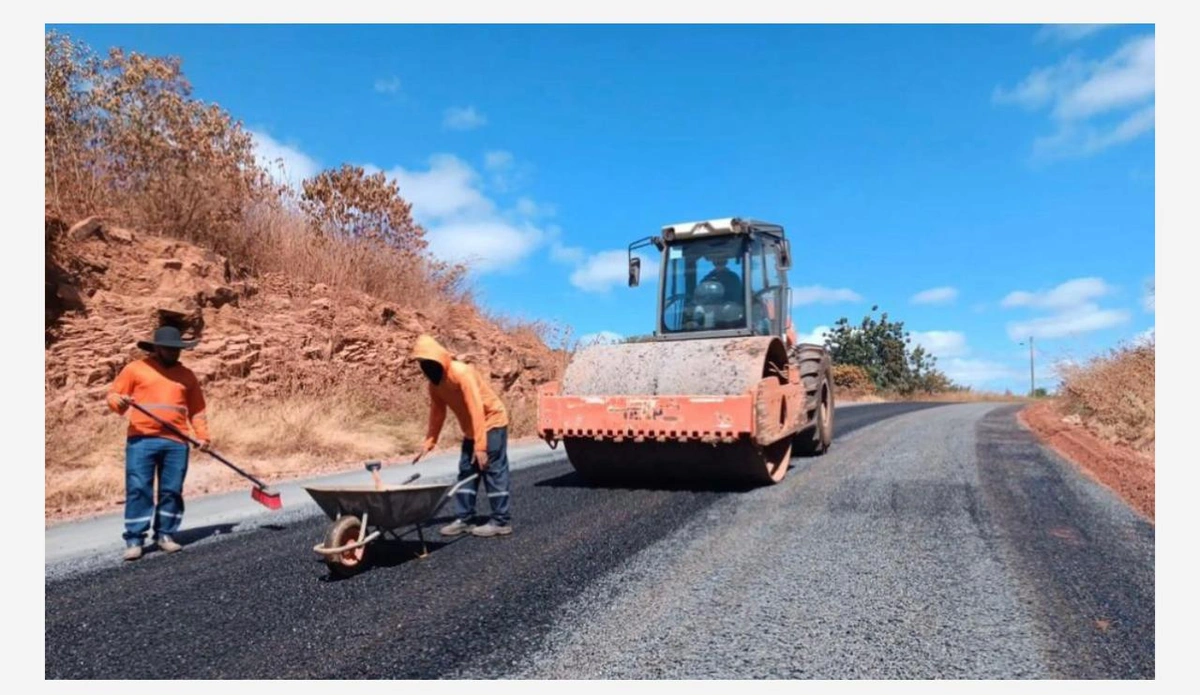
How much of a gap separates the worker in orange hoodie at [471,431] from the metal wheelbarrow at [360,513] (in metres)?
0.71

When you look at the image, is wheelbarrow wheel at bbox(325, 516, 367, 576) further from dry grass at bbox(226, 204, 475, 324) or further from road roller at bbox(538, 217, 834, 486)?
dry grass at bbox(226, 204, 475, 324)

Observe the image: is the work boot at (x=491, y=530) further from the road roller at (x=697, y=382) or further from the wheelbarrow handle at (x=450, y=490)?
the road roller at (x=697, y=382)

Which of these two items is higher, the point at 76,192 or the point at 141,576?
the point at 76,192

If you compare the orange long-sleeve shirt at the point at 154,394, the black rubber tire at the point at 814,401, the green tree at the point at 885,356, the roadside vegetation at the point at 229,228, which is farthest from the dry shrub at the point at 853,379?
the orange long-sleeve shirt at the point at 154,394

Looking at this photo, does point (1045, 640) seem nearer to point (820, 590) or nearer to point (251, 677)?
point (820, 590)

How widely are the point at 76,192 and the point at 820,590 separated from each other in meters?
15.3

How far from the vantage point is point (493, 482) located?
217 inches

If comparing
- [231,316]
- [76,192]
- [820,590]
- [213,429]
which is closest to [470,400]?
[820,590]

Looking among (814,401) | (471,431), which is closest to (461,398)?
(471,431)

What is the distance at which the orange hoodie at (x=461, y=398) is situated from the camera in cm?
507

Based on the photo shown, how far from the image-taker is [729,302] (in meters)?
8.43

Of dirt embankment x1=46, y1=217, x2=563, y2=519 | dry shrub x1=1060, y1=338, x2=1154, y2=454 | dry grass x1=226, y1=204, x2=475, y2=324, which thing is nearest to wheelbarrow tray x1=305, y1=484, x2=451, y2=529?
dirt embankment x1=46, y1=217, x2=563, y2=519

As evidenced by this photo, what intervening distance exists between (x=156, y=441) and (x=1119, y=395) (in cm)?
1472

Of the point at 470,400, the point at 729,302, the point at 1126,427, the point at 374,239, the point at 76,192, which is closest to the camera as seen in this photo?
Result: the point at 470,400
